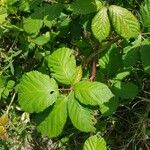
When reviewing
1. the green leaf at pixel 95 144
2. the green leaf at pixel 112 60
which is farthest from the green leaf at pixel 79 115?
the green leaf at pixel 112 60

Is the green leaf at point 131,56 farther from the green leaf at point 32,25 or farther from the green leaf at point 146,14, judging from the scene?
the green leaf at point 32,25

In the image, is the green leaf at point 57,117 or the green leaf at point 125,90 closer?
the green leaf at point 57,117

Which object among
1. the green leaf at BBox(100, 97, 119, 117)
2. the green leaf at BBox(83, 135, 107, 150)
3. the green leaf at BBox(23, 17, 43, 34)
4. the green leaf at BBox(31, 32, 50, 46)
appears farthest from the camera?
the green leaf at BBox(31, 32, 50, 46)

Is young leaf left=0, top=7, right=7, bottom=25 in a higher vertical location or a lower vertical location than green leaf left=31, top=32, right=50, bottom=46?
higher

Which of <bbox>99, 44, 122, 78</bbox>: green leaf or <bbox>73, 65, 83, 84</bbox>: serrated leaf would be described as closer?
<bbox>73, 65, 83, 84</bbox>: serrated leaf

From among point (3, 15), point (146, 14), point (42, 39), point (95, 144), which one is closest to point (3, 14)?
point (3, 15)

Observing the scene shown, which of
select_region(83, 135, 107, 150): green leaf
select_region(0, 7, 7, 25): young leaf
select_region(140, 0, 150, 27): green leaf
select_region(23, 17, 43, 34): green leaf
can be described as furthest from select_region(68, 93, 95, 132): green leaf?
select_region(0, 7, 7, 25): young leaf

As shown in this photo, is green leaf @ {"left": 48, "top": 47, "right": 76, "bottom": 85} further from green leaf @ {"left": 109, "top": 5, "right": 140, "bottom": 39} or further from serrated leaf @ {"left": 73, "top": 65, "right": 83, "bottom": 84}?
green leaf @ {"left": 109, "top": 5, "right": 140, "bottom": 39}
